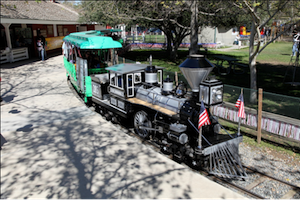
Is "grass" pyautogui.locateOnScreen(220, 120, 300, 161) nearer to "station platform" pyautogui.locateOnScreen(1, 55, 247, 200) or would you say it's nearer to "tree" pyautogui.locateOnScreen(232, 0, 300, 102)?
"tree" pyautogui.locateOnScreen(232, 0, 300, 102)

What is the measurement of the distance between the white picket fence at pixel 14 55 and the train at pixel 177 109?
579 inches

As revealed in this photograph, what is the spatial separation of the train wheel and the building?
14617 mm

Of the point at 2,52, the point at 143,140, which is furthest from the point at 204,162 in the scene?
the point at 2,52

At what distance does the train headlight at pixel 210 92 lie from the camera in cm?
619

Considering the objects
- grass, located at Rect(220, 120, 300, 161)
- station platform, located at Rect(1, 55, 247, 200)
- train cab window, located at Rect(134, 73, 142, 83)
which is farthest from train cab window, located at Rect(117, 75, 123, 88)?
grass, located at Rect(220, 120, 300, 161)

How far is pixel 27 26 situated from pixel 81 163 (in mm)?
23219

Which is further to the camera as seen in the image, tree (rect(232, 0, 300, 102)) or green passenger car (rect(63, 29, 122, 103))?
green passenger car (rect(63, 29, 122, 103))

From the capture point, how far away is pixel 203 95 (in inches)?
249

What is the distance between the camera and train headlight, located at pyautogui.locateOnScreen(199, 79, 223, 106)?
6.19 metres

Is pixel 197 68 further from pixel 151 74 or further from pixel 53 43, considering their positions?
pixel 53 43

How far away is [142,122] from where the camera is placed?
8.80 m

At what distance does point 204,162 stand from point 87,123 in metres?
5.38

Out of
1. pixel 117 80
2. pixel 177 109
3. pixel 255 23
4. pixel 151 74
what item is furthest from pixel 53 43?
pixel 177 109

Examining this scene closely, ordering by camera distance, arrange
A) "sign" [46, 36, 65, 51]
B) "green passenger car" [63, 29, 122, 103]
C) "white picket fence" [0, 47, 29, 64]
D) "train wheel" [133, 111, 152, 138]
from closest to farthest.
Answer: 1. "train wheel" [133, 111, 152, 138]
2. "green passenger car" [63, 29, 122, 103]
3. "white picket fence" [0, 47, 29, 64]
4. "sign" [46, 36, 65, 51]
